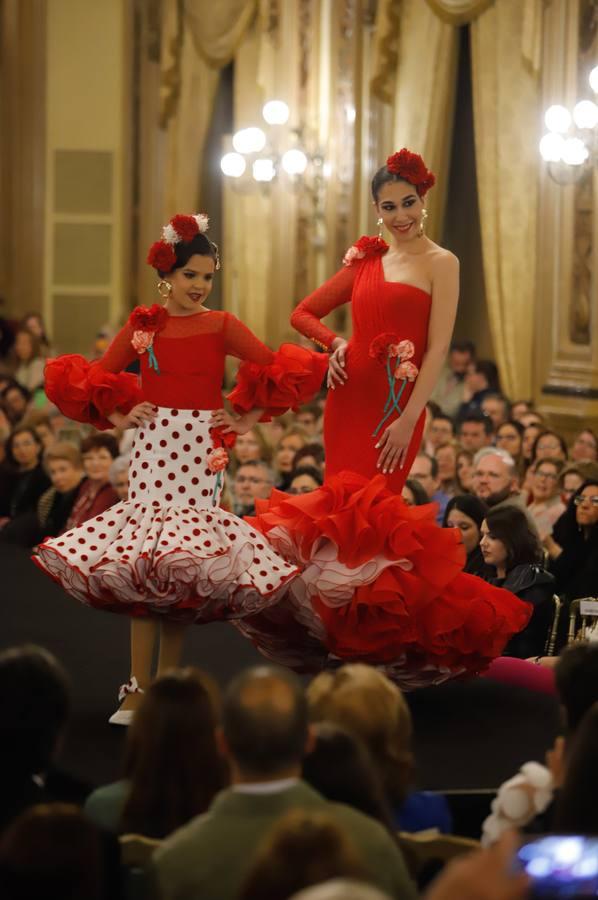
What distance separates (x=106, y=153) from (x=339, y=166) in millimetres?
4208

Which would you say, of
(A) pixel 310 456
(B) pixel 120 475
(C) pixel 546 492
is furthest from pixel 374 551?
(B) pixel 120 475

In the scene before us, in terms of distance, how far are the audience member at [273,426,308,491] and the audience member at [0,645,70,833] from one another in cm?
507

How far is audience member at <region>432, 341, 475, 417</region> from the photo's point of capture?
10828mm

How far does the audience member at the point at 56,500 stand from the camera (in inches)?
320

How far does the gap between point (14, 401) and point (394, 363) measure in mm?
6101

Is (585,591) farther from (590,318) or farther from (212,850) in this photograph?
(590,318)

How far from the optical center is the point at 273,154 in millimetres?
12703

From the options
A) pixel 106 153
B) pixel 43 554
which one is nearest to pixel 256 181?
pixel 106 153

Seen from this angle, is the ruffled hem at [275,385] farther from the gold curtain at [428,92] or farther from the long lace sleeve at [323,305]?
the gold curtain at [428,92]

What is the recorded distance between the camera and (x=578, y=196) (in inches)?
391

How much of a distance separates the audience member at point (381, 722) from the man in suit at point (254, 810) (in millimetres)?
465

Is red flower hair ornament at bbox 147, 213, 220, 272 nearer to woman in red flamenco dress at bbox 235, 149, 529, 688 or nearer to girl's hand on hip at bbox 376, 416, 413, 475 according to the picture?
→ woman in red flamenco dress at bbox 235, 149, 529, 688

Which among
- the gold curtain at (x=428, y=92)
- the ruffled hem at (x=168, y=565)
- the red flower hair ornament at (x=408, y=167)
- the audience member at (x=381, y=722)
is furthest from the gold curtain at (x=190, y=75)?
the audience member at (x=381, y=722)

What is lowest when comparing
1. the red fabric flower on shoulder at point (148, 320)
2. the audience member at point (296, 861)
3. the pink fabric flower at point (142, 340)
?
the audience member at point (296, 861)
